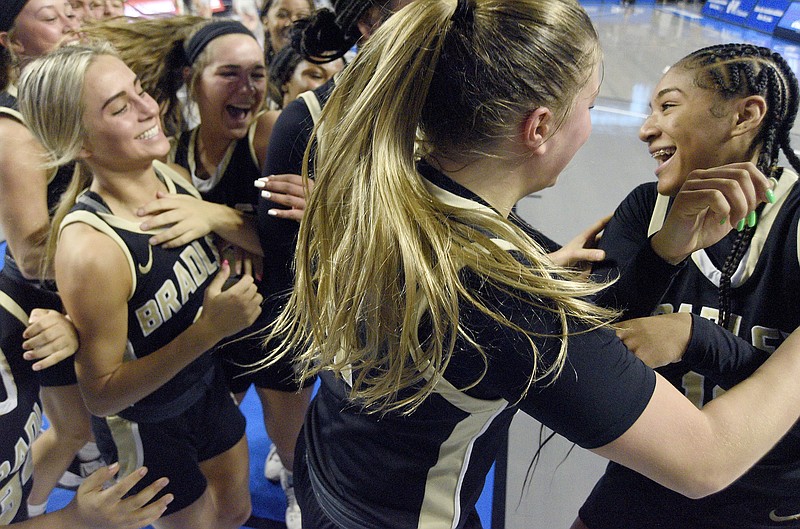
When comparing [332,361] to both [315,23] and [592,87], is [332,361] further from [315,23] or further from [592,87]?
[315,23]

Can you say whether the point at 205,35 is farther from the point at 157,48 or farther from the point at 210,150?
the point at 210,150

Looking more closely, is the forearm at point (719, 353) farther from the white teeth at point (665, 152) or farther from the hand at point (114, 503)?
the hand at point (114, 503)

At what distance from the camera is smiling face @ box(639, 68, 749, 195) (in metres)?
1.13

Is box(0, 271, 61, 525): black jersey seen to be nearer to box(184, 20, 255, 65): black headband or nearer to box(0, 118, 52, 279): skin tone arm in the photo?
box(0, 118, 52, 279): skin tone arm

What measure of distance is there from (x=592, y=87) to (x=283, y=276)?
1.20 metres

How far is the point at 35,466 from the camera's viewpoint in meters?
1.60

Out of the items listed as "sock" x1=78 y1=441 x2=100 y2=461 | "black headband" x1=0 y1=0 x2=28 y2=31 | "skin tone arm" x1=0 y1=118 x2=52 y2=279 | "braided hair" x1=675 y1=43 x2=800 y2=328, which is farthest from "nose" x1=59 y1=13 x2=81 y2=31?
"braided hair" x1=675 y1=43 x2=800 y2=328

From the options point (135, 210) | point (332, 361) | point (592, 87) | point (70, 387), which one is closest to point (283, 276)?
point (135, 210)

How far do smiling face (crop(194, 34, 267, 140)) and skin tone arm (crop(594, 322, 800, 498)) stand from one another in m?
1.65

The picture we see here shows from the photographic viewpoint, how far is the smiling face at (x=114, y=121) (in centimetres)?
149

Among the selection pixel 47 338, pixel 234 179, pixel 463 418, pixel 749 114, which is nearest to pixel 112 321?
pixel 47 338

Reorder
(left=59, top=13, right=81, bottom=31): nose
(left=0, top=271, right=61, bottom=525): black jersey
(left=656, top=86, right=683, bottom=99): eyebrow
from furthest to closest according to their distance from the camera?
(left=59, top=13, right=81, bottom=31): nose → (left=0, top=271, right=61, bottom=525): black jersey → (left=656, top=86, right=683, bottom=99): eyebrow

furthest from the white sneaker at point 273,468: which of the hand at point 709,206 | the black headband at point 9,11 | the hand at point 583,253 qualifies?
the hand at point 709,206

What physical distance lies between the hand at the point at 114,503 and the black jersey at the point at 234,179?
87 centimetres
